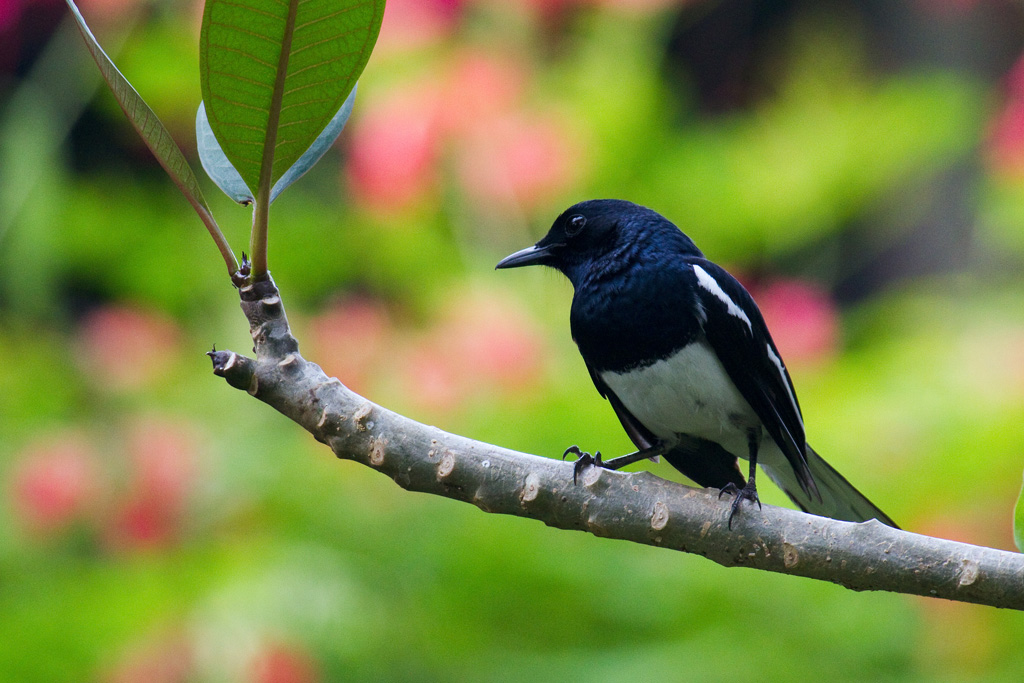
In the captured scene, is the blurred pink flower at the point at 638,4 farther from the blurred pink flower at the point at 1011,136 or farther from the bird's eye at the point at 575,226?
the bird's eye at the point at 575,226

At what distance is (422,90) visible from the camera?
10.2 ft

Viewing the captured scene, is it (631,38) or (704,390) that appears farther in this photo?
(631,38)

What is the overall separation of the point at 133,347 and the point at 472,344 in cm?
114

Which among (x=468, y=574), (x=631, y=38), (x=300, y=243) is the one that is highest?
(x=631, y=38)

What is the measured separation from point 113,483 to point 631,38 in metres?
2.31

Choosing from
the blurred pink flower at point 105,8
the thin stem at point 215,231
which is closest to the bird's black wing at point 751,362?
the thin stem at point 215,231

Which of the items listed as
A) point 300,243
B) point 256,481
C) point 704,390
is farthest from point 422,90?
point 704,390

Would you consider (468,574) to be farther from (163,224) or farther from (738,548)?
(163,224)

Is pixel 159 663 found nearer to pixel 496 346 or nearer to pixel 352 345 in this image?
pixel 352 345

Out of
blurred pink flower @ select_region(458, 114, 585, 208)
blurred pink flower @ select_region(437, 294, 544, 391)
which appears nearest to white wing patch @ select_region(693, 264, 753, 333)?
blurred pink flower @ select_region(437, 294, 544, 391)

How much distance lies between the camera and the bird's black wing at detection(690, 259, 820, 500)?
5.25 feet

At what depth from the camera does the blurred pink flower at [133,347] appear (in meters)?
3.00

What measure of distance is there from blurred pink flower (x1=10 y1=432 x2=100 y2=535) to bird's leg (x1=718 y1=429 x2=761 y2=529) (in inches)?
73.1

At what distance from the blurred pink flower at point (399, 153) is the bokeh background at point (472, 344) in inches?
0.5
